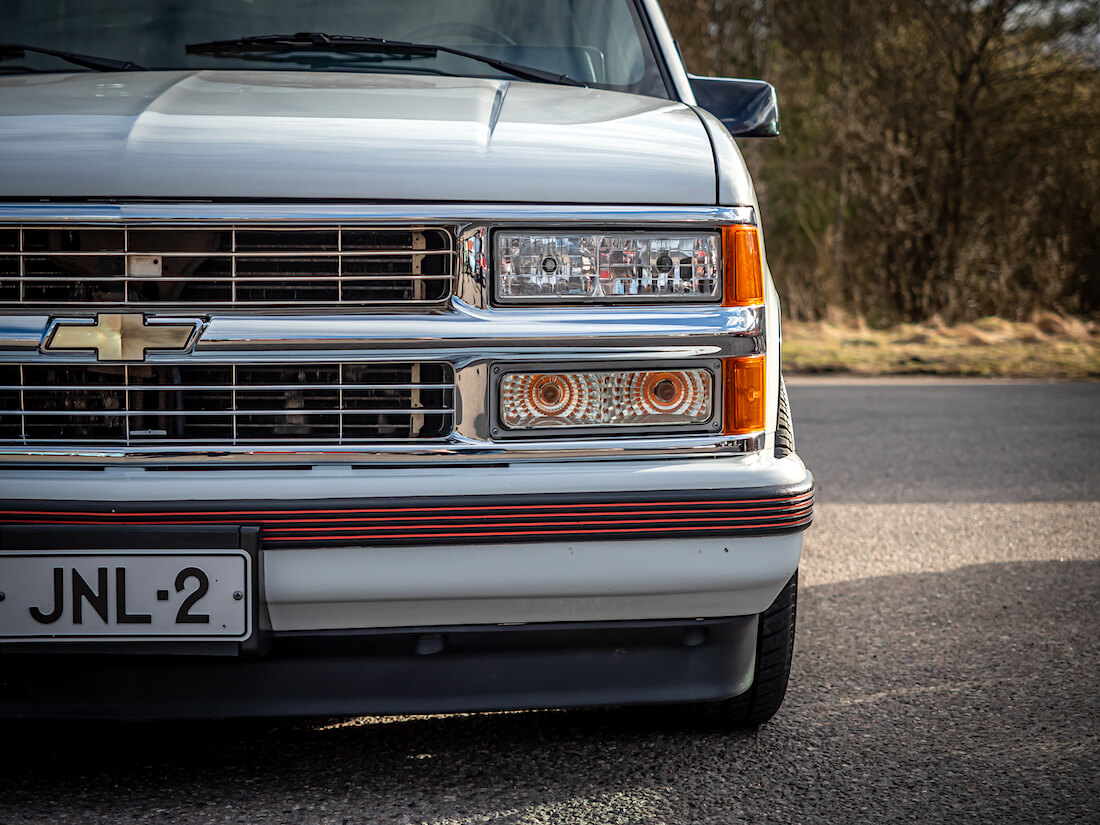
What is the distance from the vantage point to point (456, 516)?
6.25 ft

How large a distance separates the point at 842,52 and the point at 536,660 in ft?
52.9

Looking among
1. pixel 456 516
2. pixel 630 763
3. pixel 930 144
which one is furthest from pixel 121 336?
pixel 930 144

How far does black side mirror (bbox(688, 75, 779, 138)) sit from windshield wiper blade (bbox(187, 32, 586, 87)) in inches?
18.8

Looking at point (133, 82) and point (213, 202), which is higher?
point (133, 82)

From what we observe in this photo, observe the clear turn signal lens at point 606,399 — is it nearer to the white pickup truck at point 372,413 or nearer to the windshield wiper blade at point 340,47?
the white pickup truck at point 372,413

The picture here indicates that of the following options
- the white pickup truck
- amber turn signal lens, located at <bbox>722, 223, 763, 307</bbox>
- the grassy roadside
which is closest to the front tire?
the white pickup truck

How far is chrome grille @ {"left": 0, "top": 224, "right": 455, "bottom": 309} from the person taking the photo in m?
1.92

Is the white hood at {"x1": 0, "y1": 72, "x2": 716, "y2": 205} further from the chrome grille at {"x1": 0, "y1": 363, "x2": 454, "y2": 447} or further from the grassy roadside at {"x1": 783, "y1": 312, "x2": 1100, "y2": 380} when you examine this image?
the grassy roadside at {"x1": 783, "y1": 312, "x2": 1100, "y2": 380}

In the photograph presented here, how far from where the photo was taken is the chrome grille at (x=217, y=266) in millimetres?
1920

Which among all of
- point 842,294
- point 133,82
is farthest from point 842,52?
point 133,82

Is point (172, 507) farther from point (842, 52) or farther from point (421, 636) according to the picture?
point (842, 52)

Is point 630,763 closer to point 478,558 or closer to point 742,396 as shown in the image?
point 478,558

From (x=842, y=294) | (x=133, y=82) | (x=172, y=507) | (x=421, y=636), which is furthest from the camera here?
(x=842, y=294)

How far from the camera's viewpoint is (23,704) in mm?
1977
